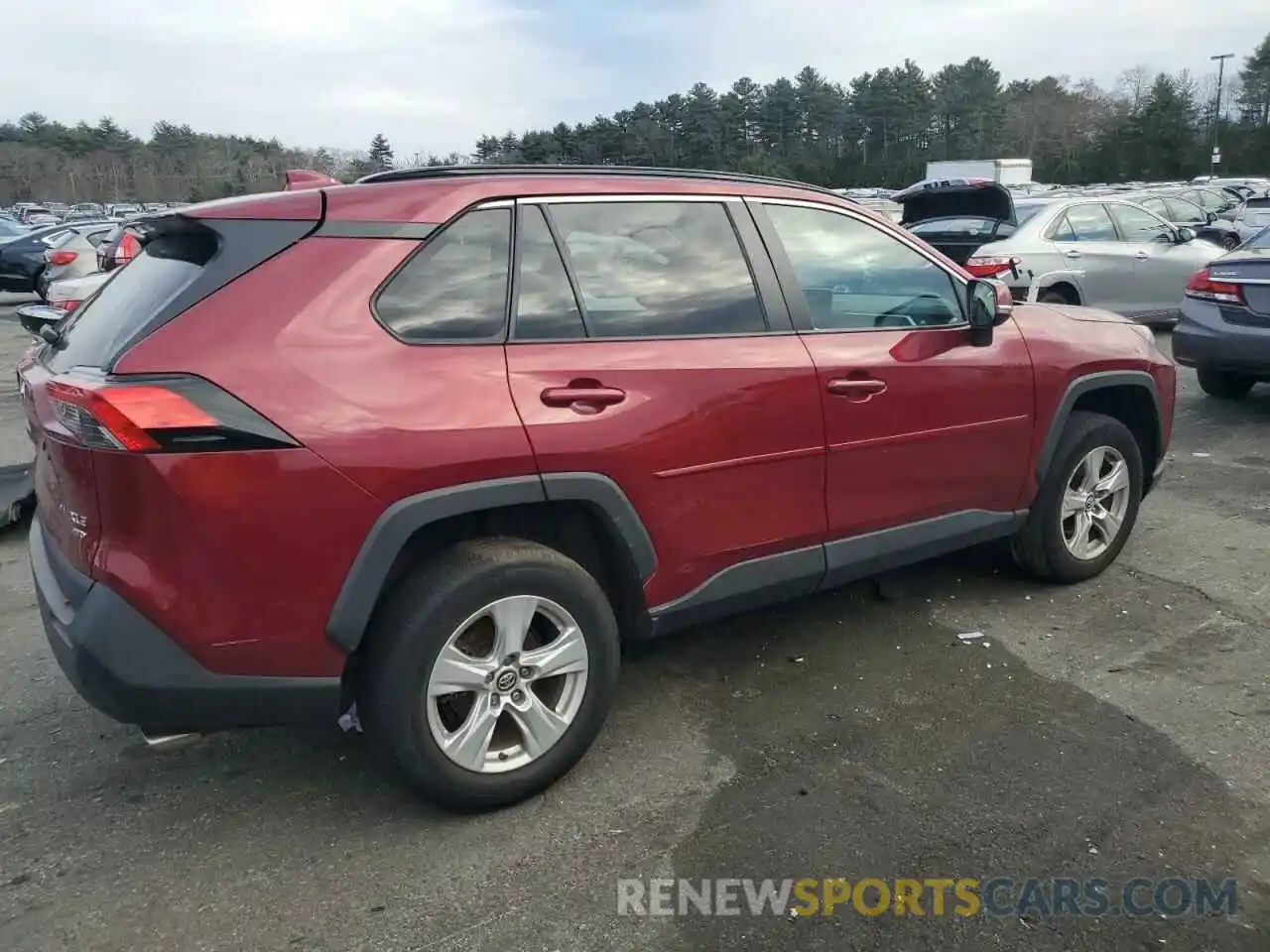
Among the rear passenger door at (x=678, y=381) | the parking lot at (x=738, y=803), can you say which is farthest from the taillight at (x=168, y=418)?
the parking lot at (x=738, y=803)

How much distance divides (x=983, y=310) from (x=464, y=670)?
244 centimetres

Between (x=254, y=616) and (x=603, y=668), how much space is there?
1016 millimetres

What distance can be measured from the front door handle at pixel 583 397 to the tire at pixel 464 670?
416 millimetres

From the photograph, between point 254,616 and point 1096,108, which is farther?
point 1096,108

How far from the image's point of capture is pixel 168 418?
2404 millimetres

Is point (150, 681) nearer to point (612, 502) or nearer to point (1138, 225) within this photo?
point (612, 502)

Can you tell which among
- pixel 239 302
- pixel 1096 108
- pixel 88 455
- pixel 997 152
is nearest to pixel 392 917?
pixel 88 455

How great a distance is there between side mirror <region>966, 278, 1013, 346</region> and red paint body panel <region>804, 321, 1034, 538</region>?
0.13 ft

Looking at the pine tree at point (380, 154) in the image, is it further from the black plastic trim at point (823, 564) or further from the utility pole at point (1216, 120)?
the utility pole at point (1216, 120)

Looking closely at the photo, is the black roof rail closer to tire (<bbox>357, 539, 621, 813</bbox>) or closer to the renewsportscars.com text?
tire (<bbox>357, 539, 621, 813</bbox>)

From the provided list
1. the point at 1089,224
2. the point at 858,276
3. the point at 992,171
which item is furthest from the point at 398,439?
the point at 992,171

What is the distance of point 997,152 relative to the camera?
66.7 metres

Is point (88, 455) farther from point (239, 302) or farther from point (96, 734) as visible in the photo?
point (96, 734)

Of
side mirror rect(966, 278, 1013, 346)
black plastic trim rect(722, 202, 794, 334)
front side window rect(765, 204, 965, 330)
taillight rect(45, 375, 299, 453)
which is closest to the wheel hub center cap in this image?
taillight rect(45, 375, 299, 453)
